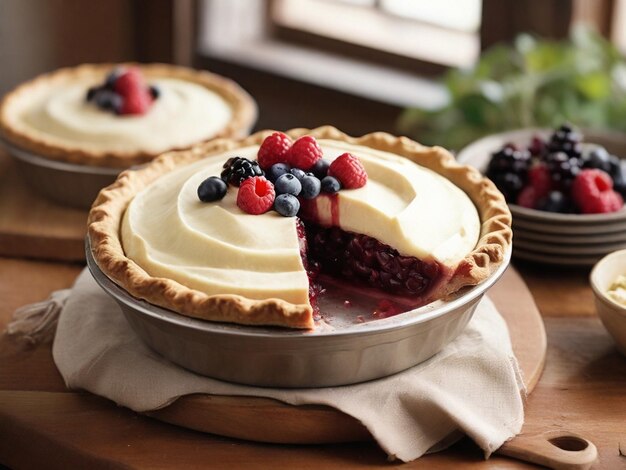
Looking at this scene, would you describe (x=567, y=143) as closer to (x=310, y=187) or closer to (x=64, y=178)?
(x=310, y=187)

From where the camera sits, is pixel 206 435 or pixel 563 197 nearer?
pixel 206 435

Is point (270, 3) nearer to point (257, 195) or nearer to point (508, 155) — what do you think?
point (508, 155)

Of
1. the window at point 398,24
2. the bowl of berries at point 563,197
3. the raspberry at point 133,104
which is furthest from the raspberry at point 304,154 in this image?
the window at point 398,24

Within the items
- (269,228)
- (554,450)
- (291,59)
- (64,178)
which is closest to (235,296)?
(269,228)

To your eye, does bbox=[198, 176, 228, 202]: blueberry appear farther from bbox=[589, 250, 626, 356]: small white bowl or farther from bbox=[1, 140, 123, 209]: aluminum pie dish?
bbox=[589, 250, 626, 356]: small white bowl

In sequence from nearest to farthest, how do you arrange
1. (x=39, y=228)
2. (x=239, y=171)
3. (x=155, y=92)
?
(x=239, y=171)
(x=39, y=228)
(x=155, y=92)

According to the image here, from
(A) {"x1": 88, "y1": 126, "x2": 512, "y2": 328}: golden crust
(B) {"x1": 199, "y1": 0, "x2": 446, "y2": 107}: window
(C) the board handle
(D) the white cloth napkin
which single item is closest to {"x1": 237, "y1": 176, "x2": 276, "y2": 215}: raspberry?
(A) {"x1": 88, "y1": 126, "x2": 512, "y2": 328}: golden crust
